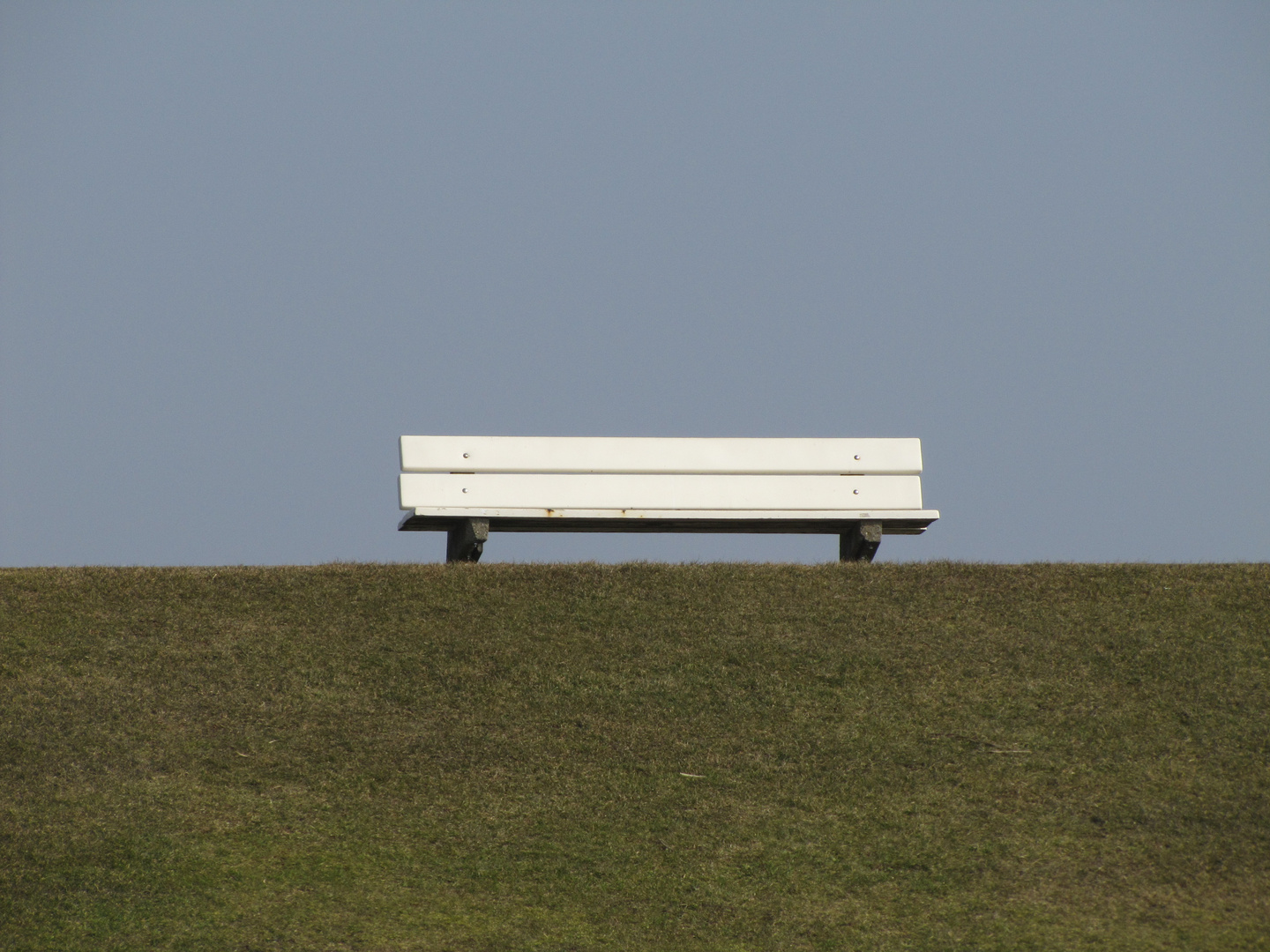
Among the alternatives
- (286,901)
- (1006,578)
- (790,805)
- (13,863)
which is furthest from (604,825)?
(1006,578)

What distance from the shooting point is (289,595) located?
29.7 feet

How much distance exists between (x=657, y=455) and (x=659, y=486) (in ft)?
0.78

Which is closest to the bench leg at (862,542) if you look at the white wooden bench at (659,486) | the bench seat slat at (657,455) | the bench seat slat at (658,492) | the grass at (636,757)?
the white wooden bench at (659,486)

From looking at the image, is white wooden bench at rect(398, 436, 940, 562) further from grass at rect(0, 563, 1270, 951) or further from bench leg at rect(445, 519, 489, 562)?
grass at rect(0, 563, 1270, 951)

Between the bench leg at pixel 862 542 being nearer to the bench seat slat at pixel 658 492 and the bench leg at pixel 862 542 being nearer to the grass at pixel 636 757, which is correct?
the bench seat slat at pixel 658 492

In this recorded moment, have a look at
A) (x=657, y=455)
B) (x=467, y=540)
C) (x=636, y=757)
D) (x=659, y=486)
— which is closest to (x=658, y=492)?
(x=659, y=486)

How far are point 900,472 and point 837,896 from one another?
4664 mm

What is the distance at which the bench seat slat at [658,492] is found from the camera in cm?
990

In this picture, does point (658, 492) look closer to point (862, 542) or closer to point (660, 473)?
point (660, 473)

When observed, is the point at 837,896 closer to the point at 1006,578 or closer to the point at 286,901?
the point at 286,901

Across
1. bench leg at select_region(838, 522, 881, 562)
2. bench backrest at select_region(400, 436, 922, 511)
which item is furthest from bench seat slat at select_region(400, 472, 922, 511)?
bench leg at select_region(838, 522, 881, 562)

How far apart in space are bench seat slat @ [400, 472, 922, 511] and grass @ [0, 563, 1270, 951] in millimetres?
656

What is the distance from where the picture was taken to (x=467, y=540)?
9992 mm

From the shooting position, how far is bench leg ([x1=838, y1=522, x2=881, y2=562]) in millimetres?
10234
